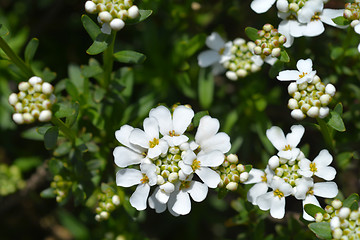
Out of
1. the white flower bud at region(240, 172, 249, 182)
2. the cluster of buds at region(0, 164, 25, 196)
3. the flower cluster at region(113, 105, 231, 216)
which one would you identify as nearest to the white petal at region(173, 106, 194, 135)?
the flower cluster at region(113, 105, 231, 216)

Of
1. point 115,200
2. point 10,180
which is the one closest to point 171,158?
point 115,200

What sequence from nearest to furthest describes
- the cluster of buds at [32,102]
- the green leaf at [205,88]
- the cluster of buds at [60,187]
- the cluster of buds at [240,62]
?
the cluster of buds at [32,102] < the cluster of buds at [60,187] < the cluster of buds at [240,62] < the green leaf at [205,88]

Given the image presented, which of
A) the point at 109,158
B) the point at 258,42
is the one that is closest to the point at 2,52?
the point at 109,158

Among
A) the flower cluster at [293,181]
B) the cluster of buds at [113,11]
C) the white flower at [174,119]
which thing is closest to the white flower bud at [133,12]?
the cluster of buds at [113,11]

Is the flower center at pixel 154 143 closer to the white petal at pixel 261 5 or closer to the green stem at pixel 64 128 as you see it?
the green stem at pixel 64 128

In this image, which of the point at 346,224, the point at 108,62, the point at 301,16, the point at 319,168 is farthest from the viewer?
the point at 108,62

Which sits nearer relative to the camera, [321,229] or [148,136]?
[321,229]

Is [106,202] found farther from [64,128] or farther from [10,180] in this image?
[10,180]
